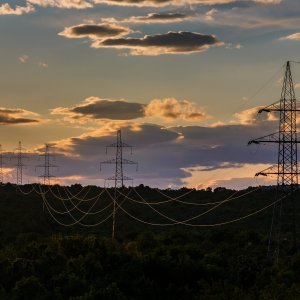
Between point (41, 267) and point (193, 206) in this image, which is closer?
point (41, 267)

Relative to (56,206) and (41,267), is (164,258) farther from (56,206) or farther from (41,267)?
(56,206)

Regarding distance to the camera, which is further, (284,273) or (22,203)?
(22,203)

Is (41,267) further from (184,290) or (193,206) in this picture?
(193,206)

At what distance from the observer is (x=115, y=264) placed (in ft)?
194

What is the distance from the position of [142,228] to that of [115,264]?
198 feet

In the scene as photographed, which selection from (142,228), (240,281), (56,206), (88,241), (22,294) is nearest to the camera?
(22,294)

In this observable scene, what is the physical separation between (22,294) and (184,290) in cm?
1247

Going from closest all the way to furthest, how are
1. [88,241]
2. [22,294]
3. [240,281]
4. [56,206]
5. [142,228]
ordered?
1. [22,294]
2. [240,281]
3. [88,241]
4. [142,228]
5. [56,206]

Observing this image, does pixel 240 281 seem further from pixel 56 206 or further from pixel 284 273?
pixel 56 206

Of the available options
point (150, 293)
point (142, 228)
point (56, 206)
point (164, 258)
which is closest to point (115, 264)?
point (164, 258)

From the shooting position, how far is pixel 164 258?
2243 inches

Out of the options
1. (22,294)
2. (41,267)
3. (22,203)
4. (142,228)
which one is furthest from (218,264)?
(22,203)

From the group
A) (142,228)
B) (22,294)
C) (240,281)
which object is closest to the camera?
(22,294)

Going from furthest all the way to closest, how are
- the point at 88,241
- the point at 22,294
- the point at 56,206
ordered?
the point at 56,206 → the point at 88,241 → the point at 22,294
